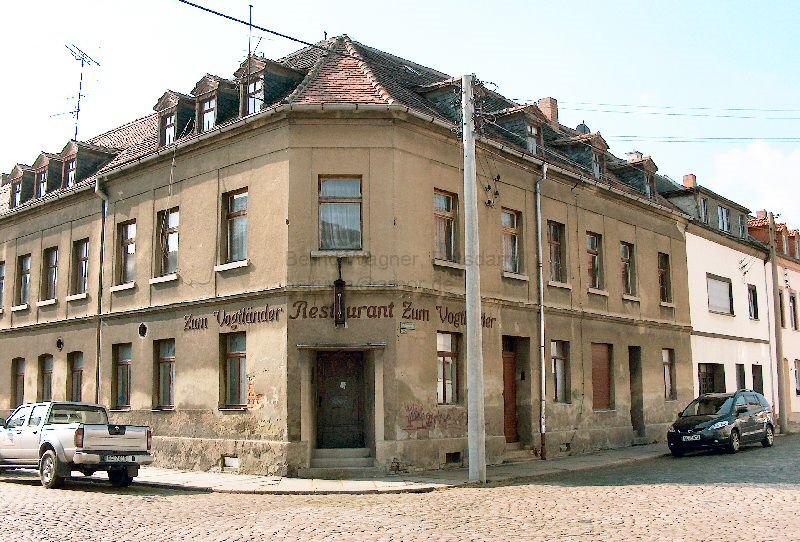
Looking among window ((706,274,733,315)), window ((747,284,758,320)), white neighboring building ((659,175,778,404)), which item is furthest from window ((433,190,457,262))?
window ((747,284,758,320))

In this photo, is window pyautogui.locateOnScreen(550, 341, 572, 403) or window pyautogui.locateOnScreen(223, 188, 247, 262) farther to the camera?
window pyautogui.locateOnScreen(550, 341, 572, 403)

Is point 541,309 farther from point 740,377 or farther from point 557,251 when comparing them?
point 740,377

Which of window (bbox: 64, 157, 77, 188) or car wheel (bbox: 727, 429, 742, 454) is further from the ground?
window (bbox: 64, 157, 77, 188)

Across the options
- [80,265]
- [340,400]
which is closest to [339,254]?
[340,400]

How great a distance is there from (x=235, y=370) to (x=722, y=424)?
13430 mm

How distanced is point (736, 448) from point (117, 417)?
17.4 meters

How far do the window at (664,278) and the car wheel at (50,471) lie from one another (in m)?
20.8

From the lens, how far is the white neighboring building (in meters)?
31.1

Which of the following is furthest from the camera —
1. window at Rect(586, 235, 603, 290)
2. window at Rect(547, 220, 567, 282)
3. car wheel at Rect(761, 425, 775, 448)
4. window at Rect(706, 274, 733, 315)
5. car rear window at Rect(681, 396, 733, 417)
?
window at Rect(706, 274, 733, 315)

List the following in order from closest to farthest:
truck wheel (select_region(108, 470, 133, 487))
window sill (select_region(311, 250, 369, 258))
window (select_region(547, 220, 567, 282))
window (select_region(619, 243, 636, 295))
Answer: truck wheel (select_region(108, 470, 133, 487)), window sill (select_region(311, 250, 369, 258)), window (select_region(547, 220, 567, 282)), window (select_region(619, 243, 636, 295))

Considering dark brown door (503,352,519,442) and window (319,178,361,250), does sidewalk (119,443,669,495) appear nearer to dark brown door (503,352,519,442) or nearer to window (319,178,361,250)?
dark brown door (503,352,519,442)

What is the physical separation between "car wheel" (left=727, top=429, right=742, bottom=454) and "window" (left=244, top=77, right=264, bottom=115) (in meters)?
15.7

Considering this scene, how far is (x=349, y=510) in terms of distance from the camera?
13125 mm

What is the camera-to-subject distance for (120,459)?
53.8 feet
